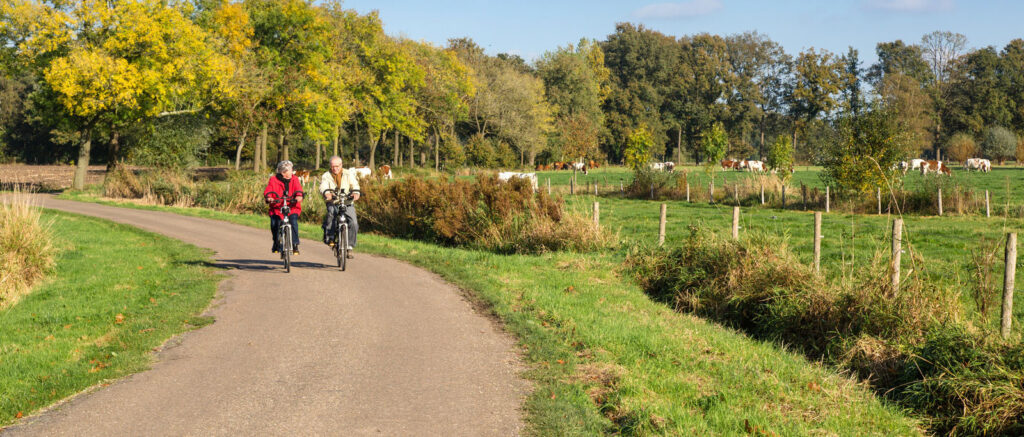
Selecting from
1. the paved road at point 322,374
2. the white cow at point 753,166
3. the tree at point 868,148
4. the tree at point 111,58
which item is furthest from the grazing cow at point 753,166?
the paved road at point 322,374

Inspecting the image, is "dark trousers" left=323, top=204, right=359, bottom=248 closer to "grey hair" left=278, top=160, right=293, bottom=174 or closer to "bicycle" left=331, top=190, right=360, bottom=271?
"bicycle" left=331, top=190, right=360, bottom=271

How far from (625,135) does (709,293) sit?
93.5 m

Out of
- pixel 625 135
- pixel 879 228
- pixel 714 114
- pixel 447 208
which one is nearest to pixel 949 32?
pixel 714 114

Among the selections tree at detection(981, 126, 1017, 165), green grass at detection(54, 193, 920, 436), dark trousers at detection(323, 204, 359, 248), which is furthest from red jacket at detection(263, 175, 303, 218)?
tree at detection(981, 126, 1017, 165)

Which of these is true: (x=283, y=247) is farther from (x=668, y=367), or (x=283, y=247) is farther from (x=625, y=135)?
(x=625, y=135)

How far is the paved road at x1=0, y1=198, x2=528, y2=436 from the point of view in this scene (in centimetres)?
614

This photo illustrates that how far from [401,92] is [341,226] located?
55498 millimetres

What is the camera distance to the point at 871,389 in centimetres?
892

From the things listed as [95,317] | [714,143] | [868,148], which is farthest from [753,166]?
[95,317]

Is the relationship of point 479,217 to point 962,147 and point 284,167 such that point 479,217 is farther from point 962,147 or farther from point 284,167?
point 962,147

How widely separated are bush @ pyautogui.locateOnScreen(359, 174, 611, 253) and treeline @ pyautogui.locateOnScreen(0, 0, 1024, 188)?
18.8 m

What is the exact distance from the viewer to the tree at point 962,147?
86.8m

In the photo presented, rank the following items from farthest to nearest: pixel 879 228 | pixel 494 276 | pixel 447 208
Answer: pixel 879 228 → pixel 447 208 → pixel 494 276

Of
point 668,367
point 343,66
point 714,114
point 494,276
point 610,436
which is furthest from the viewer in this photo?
point 714,114
